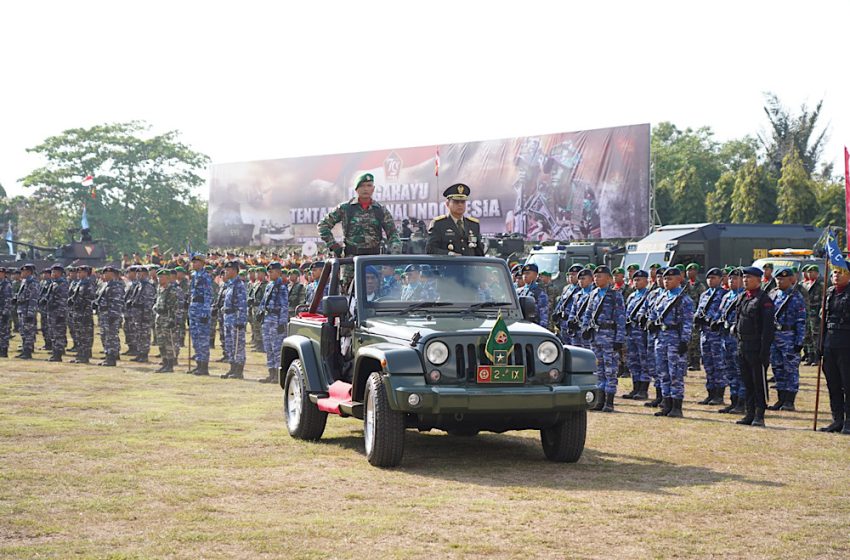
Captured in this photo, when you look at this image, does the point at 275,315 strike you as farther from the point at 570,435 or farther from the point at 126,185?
the point at 126,185

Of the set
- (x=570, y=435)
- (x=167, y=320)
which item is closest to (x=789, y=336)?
(x=570, y=435)

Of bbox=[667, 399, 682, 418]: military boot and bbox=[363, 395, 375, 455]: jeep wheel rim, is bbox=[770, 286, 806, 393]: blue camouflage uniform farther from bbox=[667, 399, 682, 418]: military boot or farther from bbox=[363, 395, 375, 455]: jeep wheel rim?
bbox=[363, 395, 375, 455]: jeep wheel rim

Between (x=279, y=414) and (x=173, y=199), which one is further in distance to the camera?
(x=173, y=199)

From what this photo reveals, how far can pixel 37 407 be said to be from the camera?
13.1 m

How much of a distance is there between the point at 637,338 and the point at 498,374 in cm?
765

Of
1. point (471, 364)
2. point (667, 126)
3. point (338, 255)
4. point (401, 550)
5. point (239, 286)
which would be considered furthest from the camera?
→ point (667, 126)

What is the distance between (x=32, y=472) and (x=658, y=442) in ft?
19.4

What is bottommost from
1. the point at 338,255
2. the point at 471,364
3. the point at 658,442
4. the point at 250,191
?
the point at 658,442

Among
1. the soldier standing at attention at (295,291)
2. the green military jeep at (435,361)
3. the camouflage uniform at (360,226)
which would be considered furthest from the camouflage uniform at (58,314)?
the green military jeep at (435,361)

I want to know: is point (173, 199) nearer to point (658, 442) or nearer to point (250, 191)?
point (250, 191)

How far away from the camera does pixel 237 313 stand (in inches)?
731

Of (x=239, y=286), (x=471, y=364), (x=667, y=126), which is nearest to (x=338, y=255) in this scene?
(x=471, y=364)

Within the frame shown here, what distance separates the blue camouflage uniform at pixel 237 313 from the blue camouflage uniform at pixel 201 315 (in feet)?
1.08

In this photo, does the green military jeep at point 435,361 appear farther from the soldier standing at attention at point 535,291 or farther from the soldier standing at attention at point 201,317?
the soldier standing at attention at point 201,317
